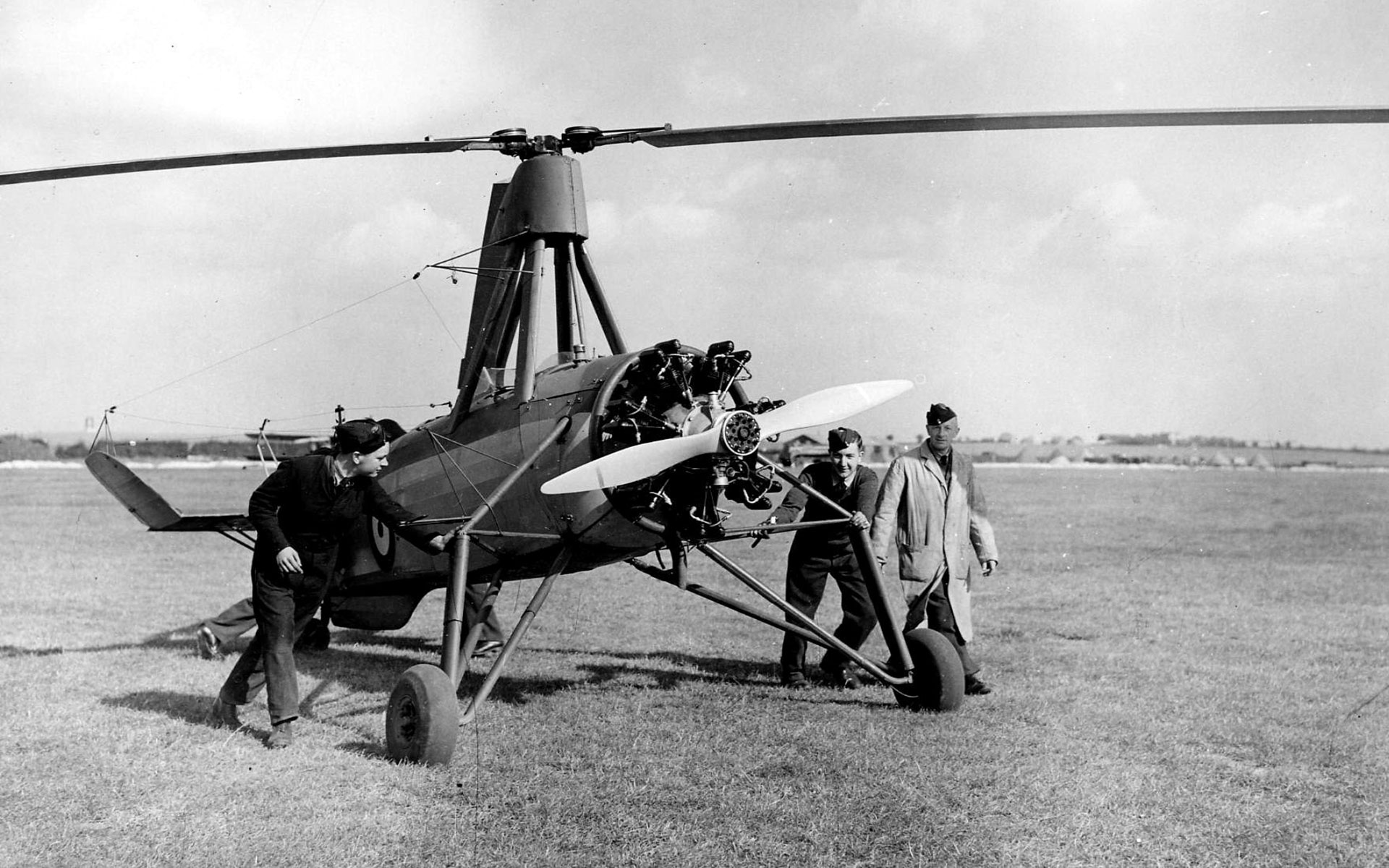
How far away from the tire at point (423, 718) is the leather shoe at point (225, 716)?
1529 millimetres

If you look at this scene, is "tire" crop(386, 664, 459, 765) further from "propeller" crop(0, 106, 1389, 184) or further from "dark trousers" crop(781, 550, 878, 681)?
"propeller" crop(0, 106, 1389, 184)

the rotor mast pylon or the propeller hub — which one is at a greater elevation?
the rotor mast pylon

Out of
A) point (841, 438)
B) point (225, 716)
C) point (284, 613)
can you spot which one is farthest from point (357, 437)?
point (841, 438)

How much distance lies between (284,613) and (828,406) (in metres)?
3.78

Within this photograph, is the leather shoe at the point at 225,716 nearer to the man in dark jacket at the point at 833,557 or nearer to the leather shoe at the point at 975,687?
the man in dark jacket at the point at 833,557

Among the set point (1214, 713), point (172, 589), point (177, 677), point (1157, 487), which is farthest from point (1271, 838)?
point (1157, 487)

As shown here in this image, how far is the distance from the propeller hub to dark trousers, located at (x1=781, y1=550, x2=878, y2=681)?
8.63 ft

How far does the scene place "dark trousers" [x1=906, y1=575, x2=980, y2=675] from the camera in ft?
26.8

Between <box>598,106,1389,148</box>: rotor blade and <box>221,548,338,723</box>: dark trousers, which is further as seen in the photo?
<box>221,548,338,723</box>: dark trousers

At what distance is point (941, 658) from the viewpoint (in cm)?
739

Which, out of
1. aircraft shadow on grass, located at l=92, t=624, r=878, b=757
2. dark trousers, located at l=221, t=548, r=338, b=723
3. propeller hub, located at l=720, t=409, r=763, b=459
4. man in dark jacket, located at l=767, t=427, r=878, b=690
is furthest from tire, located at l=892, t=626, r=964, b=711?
dark trousers, located at l=221, t=548, r=338, b=723

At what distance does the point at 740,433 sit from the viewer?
6.29 metres

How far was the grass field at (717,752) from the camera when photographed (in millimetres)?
4980

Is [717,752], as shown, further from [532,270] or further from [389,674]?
[389,674]
